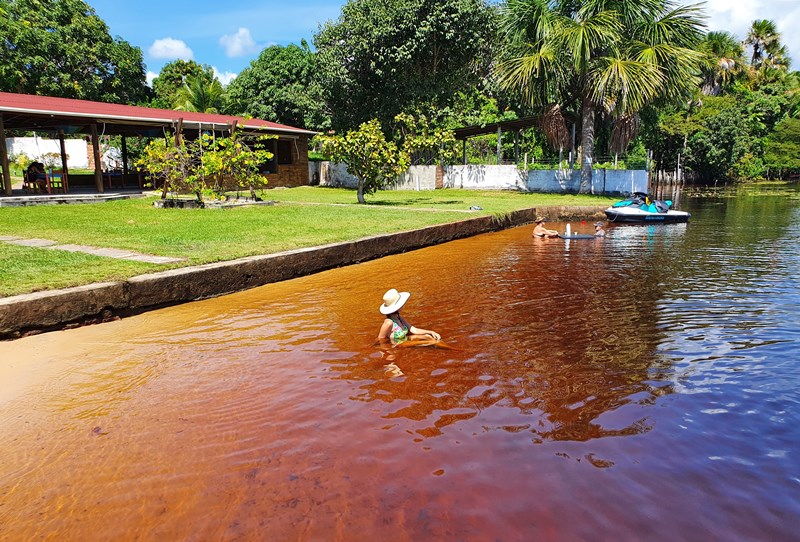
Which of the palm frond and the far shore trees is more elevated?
the palm frond

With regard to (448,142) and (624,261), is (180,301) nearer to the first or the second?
(624,261)

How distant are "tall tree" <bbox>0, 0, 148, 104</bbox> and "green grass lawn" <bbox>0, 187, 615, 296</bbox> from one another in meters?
20.8

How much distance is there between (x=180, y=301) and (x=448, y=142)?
77.3 ft

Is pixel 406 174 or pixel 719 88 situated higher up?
pixel 719 88

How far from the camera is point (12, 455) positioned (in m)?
3.81

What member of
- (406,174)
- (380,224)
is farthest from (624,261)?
(406,174)

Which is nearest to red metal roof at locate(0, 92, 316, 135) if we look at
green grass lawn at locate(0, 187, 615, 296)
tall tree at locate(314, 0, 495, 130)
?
green grass lawn at locate(0, 187, 615, 296)

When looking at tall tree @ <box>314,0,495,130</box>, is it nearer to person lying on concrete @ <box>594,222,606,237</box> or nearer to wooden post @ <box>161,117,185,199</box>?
wooden post @ <box>161,117,185,199</box>

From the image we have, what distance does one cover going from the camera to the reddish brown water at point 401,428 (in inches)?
125

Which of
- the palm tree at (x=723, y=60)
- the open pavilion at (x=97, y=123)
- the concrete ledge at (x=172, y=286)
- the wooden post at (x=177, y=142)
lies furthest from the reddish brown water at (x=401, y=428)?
the palm tree at (x=723, y=60)

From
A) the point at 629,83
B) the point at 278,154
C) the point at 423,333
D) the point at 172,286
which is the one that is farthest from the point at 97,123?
the point at 629,83

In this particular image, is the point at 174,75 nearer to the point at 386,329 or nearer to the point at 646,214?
the point at 646,214

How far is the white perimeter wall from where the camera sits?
27734 millimetres

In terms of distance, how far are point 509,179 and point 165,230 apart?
21717 millimetres
